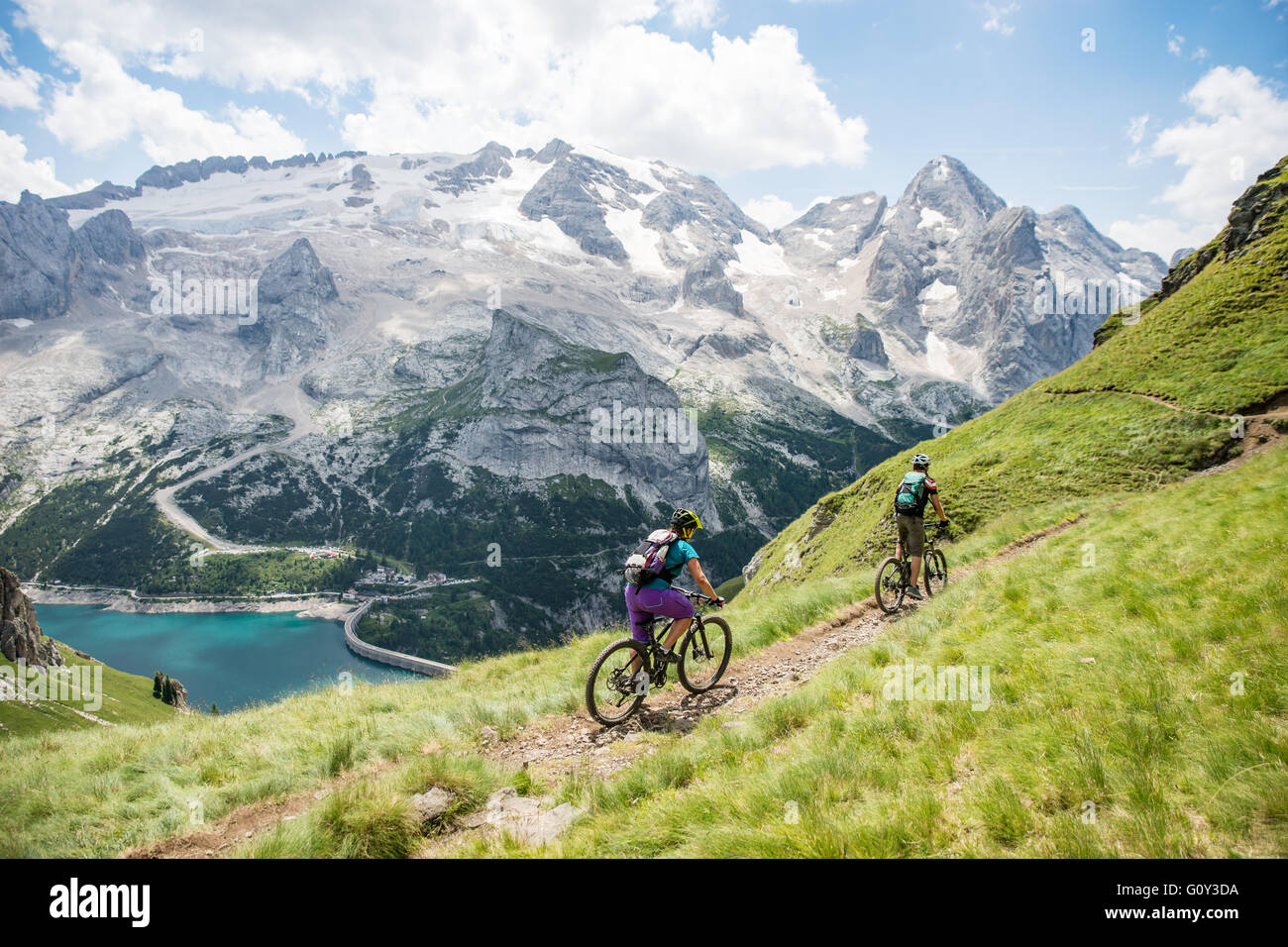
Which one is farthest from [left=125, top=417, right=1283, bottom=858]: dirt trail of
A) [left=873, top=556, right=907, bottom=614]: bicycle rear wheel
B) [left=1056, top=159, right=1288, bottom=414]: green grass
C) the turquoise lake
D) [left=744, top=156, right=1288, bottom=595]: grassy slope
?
the turquoise lake

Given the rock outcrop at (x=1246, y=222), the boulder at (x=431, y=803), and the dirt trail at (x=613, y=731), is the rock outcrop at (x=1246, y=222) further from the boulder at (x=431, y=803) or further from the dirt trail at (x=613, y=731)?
the boulder at (x=431, y=803)

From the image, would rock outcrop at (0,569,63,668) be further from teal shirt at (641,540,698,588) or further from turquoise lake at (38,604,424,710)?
teal shirt at (641,540,698,588)

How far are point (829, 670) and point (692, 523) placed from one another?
12.3 feet

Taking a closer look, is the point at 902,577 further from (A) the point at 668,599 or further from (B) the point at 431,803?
(B) the point at 431,803

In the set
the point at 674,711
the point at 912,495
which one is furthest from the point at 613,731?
the point at 912,495

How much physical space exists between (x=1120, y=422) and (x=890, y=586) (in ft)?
72.7

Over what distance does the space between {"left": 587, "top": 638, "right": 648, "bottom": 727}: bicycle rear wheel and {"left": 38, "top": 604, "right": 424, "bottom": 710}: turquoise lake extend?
144 meters

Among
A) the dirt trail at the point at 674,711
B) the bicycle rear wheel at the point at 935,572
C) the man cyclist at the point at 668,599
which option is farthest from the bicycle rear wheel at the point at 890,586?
the man cyclist at the point at 668,599

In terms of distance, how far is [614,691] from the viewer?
10.0m

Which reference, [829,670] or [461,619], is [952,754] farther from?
[461,619]

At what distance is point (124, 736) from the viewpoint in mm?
11531
